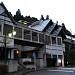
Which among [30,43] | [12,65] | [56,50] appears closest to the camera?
[12,65]

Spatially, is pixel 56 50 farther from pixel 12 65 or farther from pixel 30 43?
pixel 12 65

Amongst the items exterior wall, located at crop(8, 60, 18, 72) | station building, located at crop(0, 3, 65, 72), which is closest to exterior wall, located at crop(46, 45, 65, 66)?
station building, located at crop(0, 3, 65, 72)

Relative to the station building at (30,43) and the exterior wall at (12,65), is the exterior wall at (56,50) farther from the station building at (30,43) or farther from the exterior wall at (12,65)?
the exterior wall at (12,65)

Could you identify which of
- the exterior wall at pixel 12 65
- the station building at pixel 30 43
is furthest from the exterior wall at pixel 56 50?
the exterior wall at pixel 12 65

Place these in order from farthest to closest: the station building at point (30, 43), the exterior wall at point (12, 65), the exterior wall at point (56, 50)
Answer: the exterior wall at point (56, 50) → the station building at point (30, 43) → the exterior wall at point (12, 65)

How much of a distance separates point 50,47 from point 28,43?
8.61 m

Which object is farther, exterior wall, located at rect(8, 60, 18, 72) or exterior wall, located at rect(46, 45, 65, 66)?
exterior wall, located at rect(46, 45, 65, 66)

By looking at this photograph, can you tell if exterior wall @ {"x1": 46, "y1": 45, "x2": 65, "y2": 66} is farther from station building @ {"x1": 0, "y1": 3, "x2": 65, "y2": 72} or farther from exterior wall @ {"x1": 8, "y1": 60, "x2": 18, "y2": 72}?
exterior wall @ {"x1": 8, "y1": 60, "x2": 18, "y2": 72}

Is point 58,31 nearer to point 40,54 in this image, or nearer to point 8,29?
point 40,54

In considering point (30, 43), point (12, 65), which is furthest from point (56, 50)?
point (12, 65)

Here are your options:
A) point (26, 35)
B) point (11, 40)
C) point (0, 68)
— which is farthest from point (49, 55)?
point (0, 68)

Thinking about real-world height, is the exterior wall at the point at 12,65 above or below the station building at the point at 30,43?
below

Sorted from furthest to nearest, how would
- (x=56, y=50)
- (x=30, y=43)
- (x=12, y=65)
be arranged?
1. (x=56, y=50)
2. (x=30, y=43)
3. (x=12, y=65)

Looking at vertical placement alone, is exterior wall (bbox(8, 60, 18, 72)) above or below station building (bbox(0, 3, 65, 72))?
below
